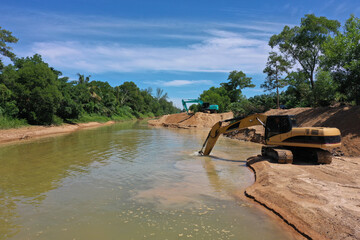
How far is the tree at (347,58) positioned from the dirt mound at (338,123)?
171 centimetres

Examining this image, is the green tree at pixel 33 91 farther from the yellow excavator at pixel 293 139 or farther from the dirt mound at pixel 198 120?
the yellow excavator at pixel 293 139

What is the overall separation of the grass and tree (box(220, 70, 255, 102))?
56.2 metres

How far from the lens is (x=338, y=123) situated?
16406mm

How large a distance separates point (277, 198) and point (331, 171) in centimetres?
414

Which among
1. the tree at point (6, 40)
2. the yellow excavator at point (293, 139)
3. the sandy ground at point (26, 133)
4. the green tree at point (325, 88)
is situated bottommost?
the sandy ground at point (26, 133)

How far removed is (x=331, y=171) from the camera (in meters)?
8.98

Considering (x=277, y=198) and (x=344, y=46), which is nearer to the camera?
(x=277, y=198)

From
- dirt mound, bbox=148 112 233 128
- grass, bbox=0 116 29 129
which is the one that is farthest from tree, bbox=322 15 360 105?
grass, bbox=0 116 29 129

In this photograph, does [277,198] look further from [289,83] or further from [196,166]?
[289,83]

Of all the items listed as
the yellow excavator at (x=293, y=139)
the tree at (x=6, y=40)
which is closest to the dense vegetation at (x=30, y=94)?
the tree at (x=6, y=40)

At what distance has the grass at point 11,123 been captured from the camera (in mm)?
25688

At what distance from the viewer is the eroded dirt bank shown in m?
4.72

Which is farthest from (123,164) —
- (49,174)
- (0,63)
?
(0,63)

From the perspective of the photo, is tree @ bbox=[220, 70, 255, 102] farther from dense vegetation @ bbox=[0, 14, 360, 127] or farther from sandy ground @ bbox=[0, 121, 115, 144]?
sandy ground @ bbox=[0, 121, 115, 144]
